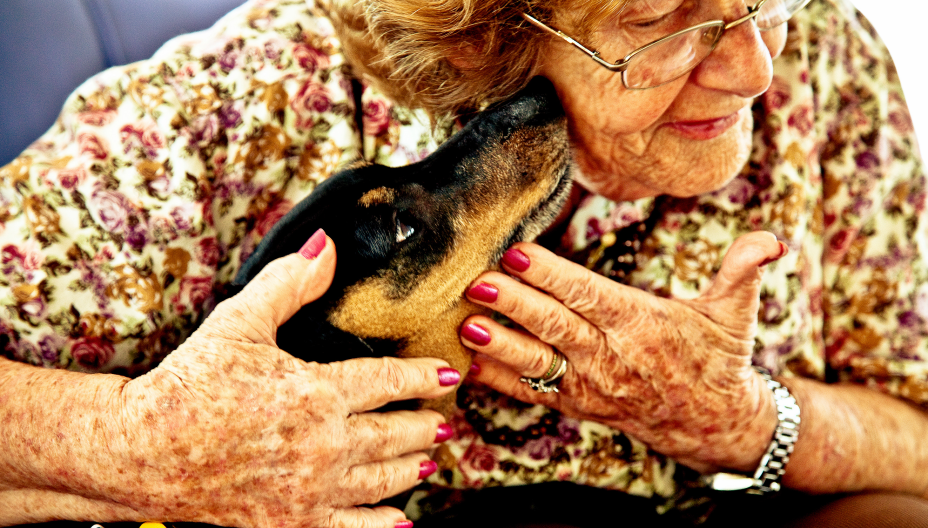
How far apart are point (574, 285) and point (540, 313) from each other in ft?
0.24

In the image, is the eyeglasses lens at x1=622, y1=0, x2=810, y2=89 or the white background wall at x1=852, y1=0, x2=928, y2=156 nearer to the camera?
the eyeglasses lens at x1=622, y1=0, x2=810, y2=89

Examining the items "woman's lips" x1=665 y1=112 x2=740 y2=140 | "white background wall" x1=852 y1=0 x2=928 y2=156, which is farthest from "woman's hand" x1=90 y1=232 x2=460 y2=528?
"white background wall" x1=852 y1=0 x2=928 y2=156

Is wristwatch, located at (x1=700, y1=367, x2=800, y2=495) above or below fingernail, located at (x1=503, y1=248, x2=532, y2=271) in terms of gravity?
below

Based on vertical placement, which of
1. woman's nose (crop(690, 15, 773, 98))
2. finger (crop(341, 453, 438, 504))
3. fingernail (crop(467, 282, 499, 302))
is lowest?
finger (crop(341, 453, 438, 504))

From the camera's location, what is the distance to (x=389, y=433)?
987mm

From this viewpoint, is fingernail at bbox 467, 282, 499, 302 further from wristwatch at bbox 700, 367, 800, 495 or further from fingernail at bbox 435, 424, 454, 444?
wristwatch at bbox 700, 367, 800, 495

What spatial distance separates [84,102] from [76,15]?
0.29 metres

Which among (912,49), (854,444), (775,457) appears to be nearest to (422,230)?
(775,457)

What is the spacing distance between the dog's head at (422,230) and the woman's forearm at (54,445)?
261 mm

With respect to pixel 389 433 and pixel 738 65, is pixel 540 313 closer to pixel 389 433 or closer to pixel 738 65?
pixel 389 433

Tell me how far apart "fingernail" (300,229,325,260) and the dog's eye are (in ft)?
0.33

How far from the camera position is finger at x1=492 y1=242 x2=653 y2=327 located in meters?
1.03

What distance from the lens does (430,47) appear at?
1058 mm

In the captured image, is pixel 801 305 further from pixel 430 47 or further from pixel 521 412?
pixel 430 47
